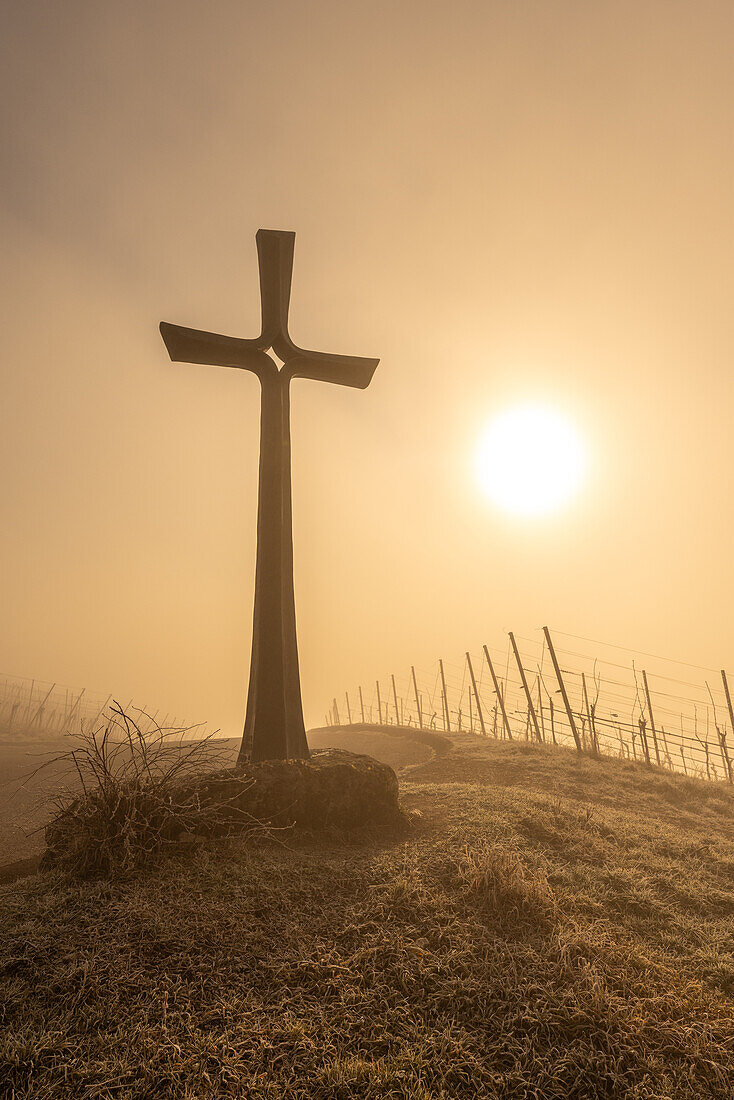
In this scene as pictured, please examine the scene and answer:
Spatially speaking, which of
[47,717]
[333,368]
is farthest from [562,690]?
[47,717]

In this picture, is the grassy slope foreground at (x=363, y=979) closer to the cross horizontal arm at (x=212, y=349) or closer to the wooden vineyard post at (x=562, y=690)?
the cross horizontal arm at (x=212, y=349)

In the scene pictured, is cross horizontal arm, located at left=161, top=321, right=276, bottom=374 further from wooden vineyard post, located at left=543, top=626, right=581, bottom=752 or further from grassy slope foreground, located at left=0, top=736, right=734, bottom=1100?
wooden vineyard post, located at left=543, top=626, right=581, bottom=752

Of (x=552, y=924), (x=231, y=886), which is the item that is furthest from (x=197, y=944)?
(x=552, y=924)

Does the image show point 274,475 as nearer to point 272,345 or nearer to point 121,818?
point 272,345

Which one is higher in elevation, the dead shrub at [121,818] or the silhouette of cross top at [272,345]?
the silhouette of cross top at [272,345]

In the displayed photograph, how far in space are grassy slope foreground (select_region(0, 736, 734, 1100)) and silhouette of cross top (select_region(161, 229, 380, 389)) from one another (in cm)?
876

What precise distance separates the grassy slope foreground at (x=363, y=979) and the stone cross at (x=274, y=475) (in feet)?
8.26

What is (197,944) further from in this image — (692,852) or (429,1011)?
(692,852)

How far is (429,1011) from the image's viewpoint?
3.95m

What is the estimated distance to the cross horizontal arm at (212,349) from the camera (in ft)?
34.7

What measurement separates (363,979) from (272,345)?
10519mm

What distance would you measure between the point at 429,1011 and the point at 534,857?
417 centimetres

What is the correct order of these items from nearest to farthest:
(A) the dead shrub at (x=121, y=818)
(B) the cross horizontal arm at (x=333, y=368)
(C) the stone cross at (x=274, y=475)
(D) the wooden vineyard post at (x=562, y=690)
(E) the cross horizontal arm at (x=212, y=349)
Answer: (A) the dead shrub at (x=121, y=818), (C) the stone cross at (x=274, y=475), (E) the cross horizontal arm at (x=212, y=349), (B) the cross horizontal arm at (x=333, y=368), (D) the wooden vineyard post at (x=562, y=690)

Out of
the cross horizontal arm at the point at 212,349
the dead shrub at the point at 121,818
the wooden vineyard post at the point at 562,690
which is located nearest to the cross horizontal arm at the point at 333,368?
the cross horizontal arm at the point at 212,349
